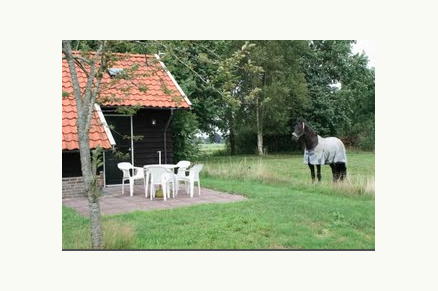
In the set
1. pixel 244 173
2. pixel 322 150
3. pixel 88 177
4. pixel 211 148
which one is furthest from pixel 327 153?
pixel 211 148

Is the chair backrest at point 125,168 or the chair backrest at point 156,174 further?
the chair backrest at point 125,168

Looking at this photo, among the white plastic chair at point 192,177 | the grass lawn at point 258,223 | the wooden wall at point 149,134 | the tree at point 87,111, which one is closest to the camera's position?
the tree at point 87,111

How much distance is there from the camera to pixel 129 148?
37.2ft

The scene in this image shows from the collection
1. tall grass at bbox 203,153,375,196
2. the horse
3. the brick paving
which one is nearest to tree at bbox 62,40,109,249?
the brick paving

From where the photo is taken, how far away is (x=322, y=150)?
10.2m

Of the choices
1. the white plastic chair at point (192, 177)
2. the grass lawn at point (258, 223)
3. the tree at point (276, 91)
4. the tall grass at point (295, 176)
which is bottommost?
the grass lawn at point (258, 223)

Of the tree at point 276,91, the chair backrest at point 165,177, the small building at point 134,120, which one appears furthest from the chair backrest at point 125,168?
the tree at point 276,91

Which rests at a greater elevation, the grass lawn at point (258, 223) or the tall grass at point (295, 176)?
the tall grass at point (295, 176)

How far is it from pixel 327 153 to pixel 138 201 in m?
4.32

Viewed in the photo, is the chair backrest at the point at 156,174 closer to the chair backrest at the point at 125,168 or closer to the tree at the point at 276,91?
the chair backrest at the point at 125,168

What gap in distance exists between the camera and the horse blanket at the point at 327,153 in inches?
398

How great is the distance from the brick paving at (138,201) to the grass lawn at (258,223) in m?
0.39

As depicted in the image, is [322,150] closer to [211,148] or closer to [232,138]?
[211,148]
